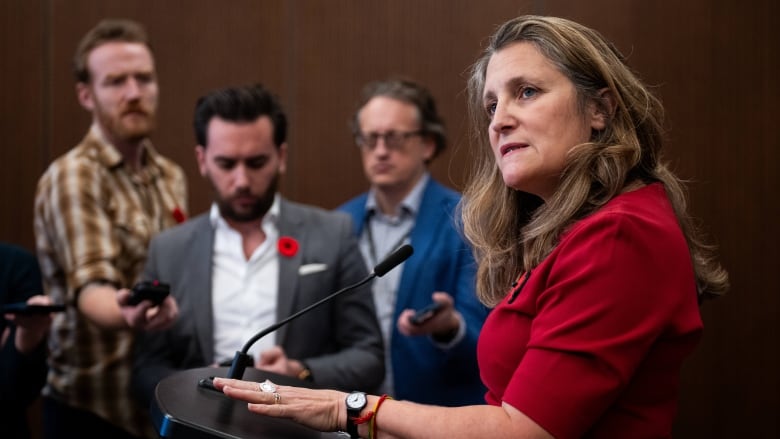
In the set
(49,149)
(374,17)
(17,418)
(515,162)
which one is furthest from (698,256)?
(49,149)

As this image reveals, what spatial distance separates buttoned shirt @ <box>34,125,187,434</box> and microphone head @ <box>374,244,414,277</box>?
1275 mm

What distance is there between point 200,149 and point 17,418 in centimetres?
86

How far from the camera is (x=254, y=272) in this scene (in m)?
2.37

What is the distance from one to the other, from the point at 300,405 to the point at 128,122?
1817mm

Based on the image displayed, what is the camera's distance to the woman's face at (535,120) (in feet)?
4.21

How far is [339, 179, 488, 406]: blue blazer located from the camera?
2.49 meters

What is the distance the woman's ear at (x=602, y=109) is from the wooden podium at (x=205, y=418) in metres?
0.57

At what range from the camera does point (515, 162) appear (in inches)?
51.0

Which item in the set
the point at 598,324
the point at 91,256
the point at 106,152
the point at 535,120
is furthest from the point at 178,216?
the point at 598,324

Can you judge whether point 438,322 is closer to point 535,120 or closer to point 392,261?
point 392,261

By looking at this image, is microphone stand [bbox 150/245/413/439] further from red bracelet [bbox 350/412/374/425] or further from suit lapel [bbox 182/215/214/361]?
suit lapel [bbox 182/215/214/361]

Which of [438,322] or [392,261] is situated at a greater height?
[392,261]

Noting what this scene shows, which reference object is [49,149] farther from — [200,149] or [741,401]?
[741,401]

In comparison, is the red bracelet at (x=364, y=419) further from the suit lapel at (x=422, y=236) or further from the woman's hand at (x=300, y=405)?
the suit lapel at (x=422, y=236)
